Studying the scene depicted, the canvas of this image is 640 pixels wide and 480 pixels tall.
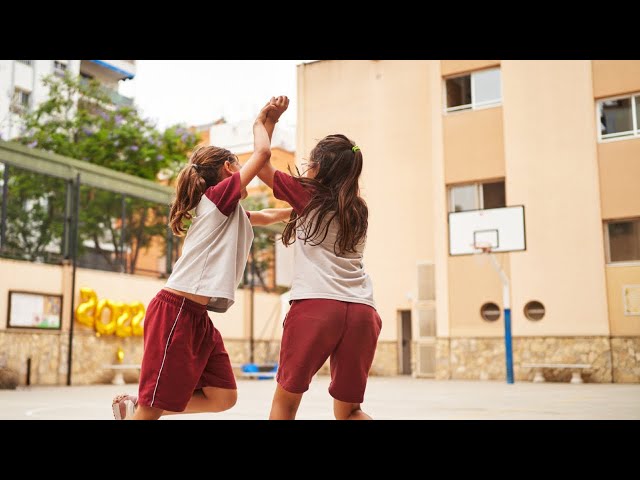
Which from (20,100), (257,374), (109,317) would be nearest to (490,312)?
(257,374)

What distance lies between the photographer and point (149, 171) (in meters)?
22.4

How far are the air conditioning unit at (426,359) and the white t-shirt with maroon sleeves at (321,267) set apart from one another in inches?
560

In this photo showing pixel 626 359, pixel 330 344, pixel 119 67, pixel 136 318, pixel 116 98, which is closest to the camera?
pixel 330 344

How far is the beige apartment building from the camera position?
47.3 ft

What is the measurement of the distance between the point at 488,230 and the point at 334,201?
1220 centimetres

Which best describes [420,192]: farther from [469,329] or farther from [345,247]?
[345,247]

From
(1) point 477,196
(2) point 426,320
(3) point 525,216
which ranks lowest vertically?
(2) point 426,320

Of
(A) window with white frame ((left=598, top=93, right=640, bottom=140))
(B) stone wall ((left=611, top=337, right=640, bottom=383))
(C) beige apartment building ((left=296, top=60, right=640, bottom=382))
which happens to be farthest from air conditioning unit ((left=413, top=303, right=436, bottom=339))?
(A) window with white frame ((left=598, top=93, right=640, bottom=140))

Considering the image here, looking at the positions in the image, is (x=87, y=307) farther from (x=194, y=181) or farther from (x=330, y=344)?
(x=330, y=344)

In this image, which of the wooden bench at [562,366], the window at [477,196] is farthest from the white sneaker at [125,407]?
the window at [477,196]

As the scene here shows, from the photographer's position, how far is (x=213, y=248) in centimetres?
305

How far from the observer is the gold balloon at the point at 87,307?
1367 centimetres
